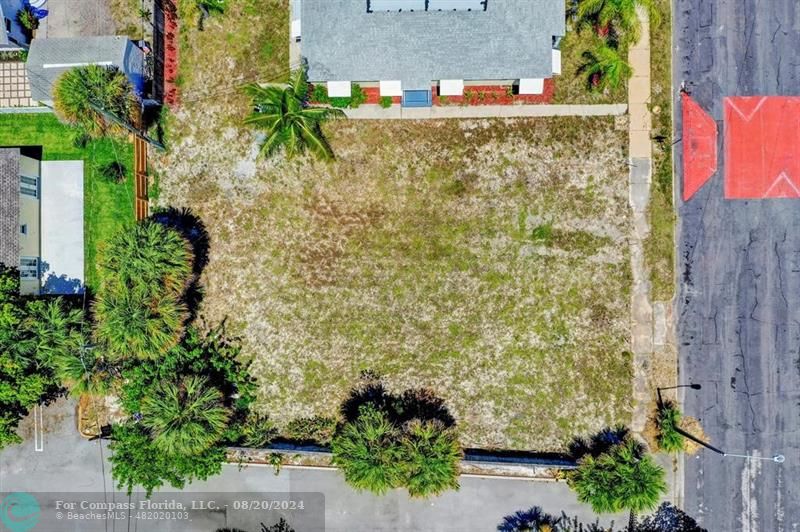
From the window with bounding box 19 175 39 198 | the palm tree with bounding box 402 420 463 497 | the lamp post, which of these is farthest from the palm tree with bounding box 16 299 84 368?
the lamp post

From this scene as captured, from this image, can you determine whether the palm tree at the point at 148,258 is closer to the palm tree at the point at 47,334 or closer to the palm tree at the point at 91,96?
the palm tree at the point at 47,334

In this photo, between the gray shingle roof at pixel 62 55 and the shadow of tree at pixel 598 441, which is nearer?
the gray shingle roof at pixel 62 55

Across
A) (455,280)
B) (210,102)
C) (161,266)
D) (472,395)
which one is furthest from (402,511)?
(210,102)

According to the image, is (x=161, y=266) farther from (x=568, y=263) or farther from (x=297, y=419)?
(x=568, y=263)

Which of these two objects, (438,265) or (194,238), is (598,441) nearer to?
(438,265)

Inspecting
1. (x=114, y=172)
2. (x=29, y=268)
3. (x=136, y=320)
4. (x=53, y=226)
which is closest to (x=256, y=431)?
(x=136, y=320)

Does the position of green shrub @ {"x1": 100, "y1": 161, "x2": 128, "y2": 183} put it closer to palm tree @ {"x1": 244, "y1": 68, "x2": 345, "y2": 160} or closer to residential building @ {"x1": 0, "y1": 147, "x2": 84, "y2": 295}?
residential building @ {"x1": 0, "y1": 147, "x2": 84, "y2": 295}

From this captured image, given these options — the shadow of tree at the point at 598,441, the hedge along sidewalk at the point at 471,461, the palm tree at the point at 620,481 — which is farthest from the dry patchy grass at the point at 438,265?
the palm tree at the point at 620,481
